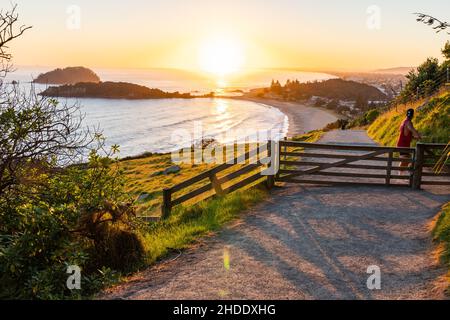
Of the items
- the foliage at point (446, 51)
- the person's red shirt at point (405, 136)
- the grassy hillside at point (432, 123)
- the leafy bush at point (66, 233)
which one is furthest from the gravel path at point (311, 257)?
the foliage at point (446, 51)

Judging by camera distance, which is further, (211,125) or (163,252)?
(211,125)

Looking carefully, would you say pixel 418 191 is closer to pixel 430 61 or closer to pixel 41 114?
pixel 41 114

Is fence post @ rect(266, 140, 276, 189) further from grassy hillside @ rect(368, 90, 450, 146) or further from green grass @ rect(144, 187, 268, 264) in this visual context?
grassy hillside @ rect(368, 90, 450, 146)

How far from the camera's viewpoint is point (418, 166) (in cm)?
1353

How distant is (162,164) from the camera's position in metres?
50.0

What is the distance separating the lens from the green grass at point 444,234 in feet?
25.8

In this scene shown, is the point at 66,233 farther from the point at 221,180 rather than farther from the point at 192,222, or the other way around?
the point at 221,180

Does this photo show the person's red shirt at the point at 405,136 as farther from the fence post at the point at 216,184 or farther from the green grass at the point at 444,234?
the fence post at the point at 216,184

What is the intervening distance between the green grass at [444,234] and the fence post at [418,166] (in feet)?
12.0

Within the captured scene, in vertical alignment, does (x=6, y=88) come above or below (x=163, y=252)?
above

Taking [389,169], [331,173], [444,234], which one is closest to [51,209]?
[444,234]

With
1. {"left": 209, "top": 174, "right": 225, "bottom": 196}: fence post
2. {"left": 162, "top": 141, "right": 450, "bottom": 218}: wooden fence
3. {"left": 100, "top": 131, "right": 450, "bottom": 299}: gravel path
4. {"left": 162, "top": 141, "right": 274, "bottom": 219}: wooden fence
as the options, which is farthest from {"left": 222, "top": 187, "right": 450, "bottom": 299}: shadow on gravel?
{"left": 209, "top": 174, "right": 225, "bottom": 196}: fence post
